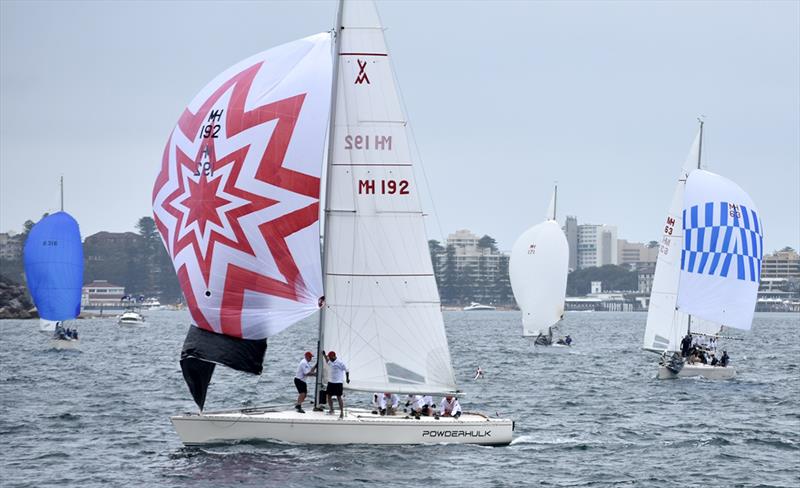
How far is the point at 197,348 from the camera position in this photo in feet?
83.7

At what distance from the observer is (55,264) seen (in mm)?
63281

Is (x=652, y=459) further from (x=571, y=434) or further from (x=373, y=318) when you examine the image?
(x=373, y=318)

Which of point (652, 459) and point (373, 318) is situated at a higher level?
point (373, 318)

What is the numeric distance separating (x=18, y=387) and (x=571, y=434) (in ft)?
64.7

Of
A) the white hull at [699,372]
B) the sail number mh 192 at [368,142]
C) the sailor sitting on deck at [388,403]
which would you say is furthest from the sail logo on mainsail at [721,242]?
the sail number mh 192 at [368,142]

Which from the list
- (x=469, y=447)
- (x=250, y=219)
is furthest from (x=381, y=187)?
(x=469, y=447)

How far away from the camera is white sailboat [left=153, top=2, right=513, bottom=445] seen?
83.3ft

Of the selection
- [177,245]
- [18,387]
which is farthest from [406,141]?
[18,387]

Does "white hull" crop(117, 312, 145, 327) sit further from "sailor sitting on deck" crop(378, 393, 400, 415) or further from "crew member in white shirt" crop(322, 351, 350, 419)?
"crew member in white shirt" crop(322, 351, 350, 419)

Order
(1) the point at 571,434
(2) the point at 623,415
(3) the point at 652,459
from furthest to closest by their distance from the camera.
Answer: (2) the point at 623,415 → (1) the point at 571,434 → (3) the point at 652,459

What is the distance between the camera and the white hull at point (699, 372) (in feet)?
156

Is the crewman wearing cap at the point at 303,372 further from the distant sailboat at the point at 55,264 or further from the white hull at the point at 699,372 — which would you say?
the distant sailboat at the point at 55,264

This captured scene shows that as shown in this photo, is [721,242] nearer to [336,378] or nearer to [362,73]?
[362,73]

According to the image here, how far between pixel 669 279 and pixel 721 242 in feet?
24.0
